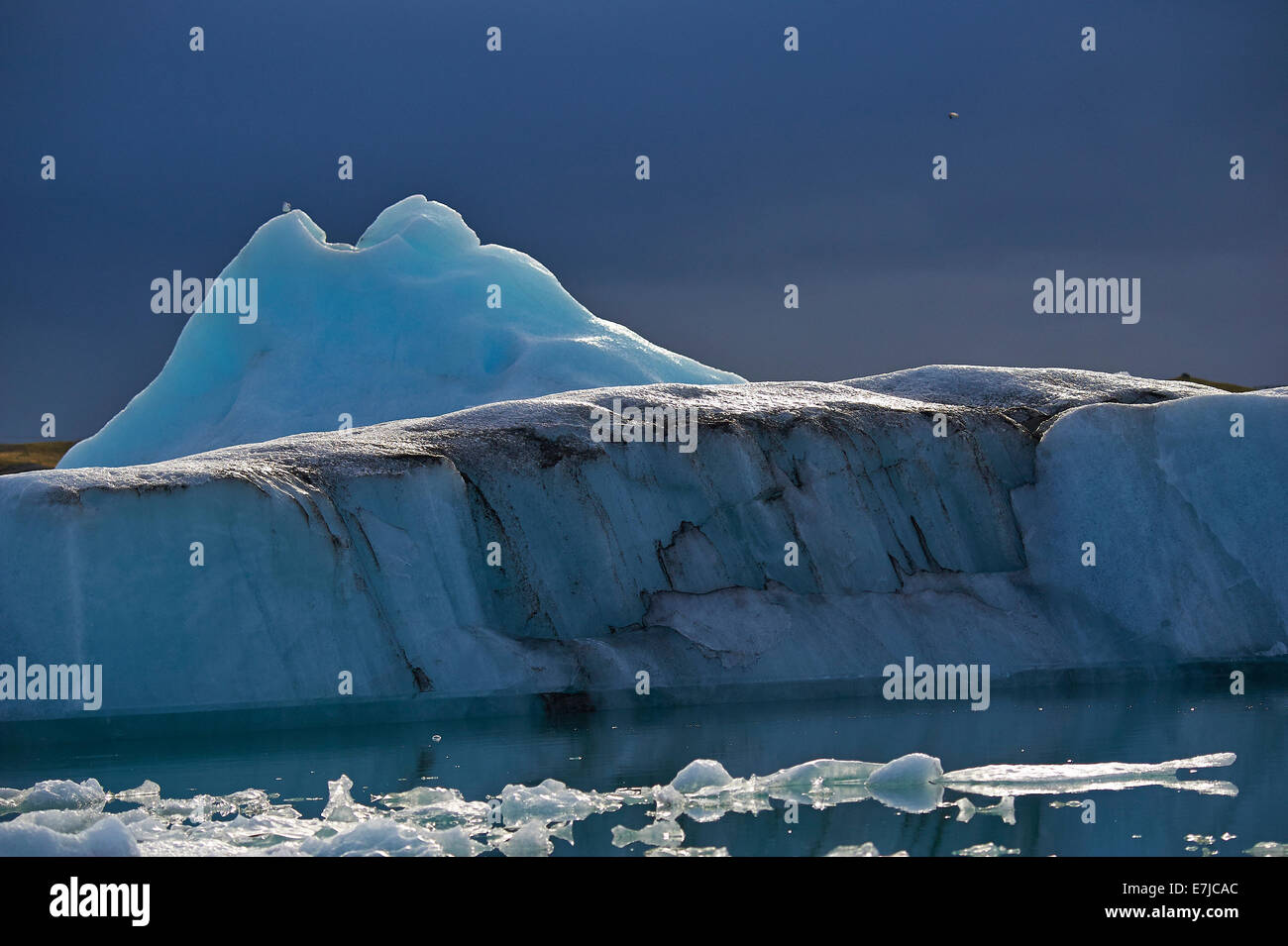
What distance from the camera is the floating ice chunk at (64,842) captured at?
995 cm

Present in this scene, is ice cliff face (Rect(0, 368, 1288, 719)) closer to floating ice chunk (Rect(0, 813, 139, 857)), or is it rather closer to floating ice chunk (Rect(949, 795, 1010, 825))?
floating ice chunk (Rect(0, 813, 139, 857))

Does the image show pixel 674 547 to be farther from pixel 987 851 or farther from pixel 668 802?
pixel 987 851

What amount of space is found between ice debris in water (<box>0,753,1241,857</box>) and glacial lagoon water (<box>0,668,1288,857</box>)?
3 cm

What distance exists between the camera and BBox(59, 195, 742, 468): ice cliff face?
36.5 meters

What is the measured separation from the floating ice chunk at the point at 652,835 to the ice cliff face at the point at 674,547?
806 centimetres

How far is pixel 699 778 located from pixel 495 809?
71.2 inches

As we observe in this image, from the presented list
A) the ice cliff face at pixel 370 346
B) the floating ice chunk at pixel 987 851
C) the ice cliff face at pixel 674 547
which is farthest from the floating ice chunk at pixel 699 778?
the ice cliff face at pixel 370 346

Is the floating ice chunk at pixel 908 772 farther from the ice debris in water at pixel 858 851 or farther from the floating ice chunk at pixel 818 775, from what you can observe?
the ice debris in water at pixel 858 851

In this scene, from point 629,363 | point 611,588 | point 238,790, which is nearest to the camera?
point 238,790

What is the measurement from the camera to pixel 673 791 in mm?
12609

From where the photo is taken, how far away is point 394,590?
19.7 m
